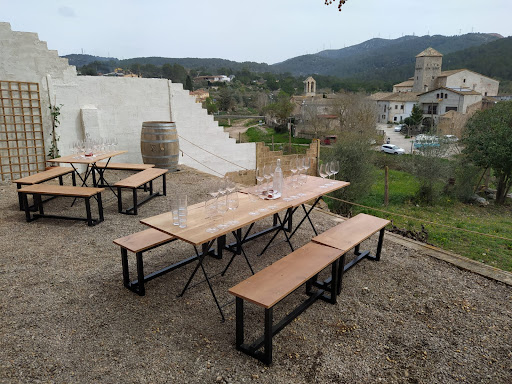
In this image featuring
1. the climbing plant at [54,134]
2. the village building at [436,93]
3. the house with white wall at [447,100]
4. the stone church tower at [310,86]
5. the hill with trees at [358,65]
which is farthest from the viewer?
the stone church tower at [310,86]

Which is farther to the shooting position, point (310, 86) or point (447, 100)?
point (310, 86)

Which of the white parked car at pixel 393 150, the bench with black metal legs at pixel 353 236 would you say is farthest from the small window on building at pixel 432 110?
the bench with black metal legs at pixel 353 236

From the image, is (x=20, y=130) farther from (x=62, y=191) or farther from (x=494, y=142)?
(x=494, y=142)

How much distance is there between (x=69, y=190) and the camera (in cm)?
500

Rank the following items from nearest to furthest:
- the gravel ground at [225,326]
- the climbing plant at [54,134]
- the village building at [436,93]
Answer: the gravel ground at [225,326]
the climbing plant at [54,134]
the village building at [436,93]

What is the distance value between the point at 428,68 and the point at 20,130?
66668 mm

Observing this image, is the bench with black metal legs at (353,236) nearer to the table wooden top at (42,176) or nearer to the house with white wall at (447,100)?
the table wooden top at (42,176)

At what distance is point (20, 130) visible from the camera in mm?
7238

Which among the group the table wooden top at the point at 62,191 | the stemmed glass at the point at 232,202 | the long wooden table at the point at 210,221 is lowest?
the table wooden top at the point at 62,191

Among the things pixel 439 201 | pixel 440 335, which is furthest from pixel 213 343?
pixel 439 201

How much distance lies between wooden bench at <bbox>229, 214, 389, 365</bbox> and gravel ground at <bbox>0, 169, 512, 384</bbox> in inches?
4.1

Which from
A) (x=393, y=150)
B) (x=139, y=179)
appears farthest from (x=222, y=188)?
(x=393, y=150)

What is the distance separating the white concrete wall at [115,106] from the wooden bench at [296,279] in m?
6.81

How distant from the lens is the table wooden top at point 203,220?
269cm
